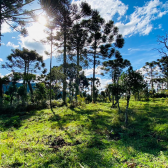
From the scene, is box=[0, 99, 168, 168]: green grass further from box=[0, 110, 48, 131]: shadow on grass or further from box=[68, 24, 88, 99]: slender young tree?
box=[68, 24, 88, 99]: slender young tree

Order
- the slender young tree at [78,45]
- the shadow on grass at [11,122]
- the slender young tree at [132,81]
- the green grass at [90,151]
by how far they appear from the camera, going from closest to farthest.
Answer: the green grass at [90,151] < the slender young tree at [132,81] < the shadow on grass at [11,122] < the slender young tree at [78,45]

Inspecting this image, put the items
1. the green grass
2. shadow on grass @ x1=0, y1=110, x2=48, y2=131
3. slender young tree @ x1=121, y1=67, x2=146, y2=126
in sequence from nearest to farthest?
the green grass → slender young tree @ x1=121, y1=67, x2=146, y2=126 → shadow on grass @ x1=0, y1=110, x2=48, y2=131

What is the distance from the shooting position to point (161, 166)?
2.98 meters

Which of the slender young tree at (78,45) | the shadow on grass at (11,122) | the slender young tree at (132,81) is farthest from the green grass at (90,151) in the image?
the slender young tree at (78,45)

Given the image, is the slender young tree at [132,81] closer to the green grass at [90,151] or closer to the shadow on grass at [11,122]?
→ the green grass at [90,151]

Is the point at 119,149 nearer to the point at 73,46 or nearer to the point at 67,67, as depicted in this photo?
the point at 67,67

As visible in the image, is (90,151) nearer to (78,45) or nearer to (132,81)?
(132,81)

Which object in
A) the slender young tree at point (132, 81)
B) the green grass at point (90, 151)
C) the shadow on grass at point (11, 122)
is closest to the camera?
the green grass at point (90, 151)

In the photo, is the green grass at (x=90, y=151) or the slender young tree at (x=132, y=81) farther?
the slender young tree at (x=132, y=81)

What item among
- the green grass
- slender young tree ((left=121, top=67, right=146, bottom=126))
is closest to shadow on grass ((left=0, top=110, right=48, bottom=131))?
the green grass

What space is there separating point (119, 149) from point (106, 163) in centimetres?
94

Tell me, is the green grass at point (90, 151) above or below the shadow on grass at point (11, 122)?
above

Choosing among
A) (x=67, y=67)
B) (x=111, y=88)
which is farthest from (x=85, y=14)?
(x=111, y=88)

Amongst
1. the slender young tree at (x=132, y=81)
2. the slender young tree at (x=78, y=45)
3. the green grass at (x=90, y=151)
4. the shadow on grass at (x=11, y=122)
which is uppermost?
the slender young tree at (x=78, y=45)
